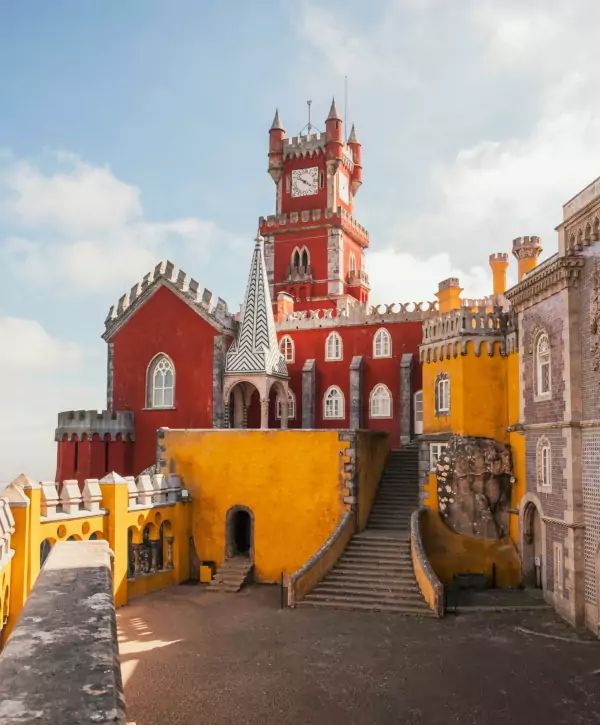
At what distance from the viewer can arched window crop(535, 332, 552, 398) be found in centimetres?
2064

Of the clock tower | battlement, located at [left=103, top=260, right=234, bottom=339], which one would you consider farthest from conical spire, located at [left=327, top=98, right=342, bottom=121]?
battlement, located at [left=103, top=260, right=234, bottom=339]

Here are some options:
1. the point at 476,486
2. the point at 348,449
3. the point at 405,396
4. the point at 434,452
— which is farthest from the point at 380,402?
the point at 476,486

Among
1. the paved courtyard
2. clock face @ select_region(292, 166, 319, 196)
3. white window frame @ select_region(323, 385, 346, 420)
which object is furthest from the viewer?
clock face @ select_region(292, 166, 319, 196)

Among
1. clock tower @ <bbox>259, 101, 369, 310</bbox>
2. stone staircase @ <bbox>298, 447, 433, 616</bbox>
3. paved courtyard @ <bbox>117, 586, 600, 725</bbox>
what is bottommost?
paved courtyard @ <bbox>117, 586, 600, 725</bbox>

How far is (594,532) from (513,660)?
4032mm

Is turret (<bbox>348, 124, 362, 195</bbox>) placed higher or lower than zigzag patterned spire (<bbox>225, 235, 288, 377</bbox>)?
higher

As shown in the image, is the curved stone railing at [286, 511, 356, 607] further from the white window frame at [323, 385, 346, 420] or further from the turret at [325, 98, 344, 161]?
the turret at [325, 98, 344, 161]

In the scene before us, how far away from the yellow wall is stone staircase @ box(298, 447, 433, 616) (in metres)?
1.67

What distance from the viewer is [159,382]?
104 ft

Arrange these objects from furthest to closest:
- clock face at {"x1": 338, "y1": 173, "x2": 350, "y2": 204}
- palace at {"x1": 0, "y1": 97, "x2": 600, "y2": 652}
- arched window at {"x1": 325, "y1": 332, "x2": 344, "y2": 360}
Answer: clock face at {"x1": 338, "y1": 173, "x2": 350, "y2": 204} < arched window at {"x1": 325, "y1": 332, "x2": 344, "y2": 360} < palace at {"x1": 0, "y1": 97, "x2": 600, "y2": 652}

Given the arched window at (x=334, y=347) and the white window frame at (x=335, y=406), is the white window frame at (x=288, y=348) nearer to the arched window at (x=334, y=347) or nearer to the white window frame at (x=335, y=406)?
the arched window at (x=334, y=347)

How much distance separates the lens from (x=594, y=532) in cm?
1753

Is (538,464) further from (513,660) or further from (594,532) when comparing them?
(513,660)

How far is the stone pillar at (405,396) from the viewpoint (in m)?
31.9
